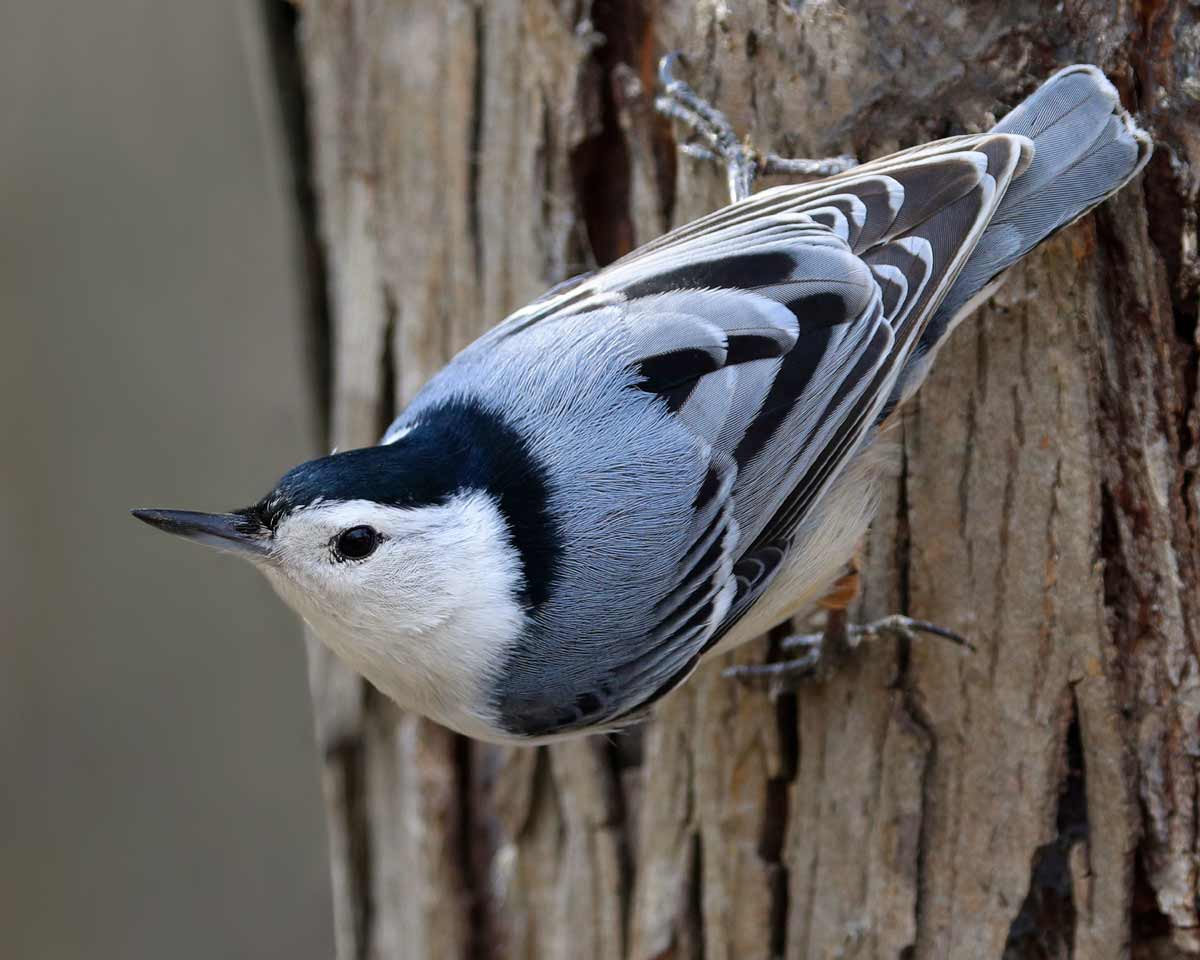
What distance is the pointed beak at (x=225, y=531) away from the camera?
66.2 inches

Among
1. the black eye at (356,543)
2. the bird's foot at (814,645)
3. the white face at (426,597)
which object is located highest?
the black eye at (356,543)

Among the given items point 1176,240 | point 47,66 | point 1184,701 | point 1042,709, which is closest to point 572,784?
point 1042,709

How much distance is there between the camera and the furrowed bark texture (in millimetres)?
1746

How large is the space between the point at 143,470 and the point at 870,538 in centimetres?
139

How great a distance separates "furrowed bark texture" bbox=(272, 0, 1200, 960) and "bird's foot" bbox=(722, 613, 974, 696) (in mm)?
22

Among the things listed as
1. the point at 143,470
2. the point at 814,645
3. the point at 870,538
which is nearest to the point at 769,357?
the point at 870,538

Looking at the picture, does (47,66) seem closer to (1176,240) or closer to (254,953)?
(254,953)

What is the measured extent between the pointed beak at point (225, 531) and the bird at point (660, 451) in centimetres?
2

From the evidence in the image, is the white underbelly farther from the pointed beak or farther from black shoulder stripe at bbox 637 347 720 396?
the pointed beak

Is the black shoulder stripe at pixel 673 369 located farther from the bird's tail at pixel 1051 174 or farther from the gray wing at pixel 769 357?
the bird's tail at pixel 1051 174

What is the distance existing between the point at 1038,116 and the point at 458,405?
0.87 m

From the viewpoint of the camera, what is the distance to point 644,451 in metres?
1.75

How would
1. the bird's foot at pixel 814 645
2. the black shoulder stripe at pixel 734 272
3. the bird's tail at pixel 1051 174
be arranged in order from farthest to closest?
the bird's foot at pixel 814 645
the black shoulder stripe at pixel 734 272
the bird's tail at pixel 1051 174

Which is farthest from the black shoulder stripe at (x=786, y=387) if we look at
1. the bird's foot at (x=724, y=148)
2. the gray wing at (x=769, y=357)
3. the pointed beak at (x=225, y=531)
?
the pointed beak at (x=225, y=531)
